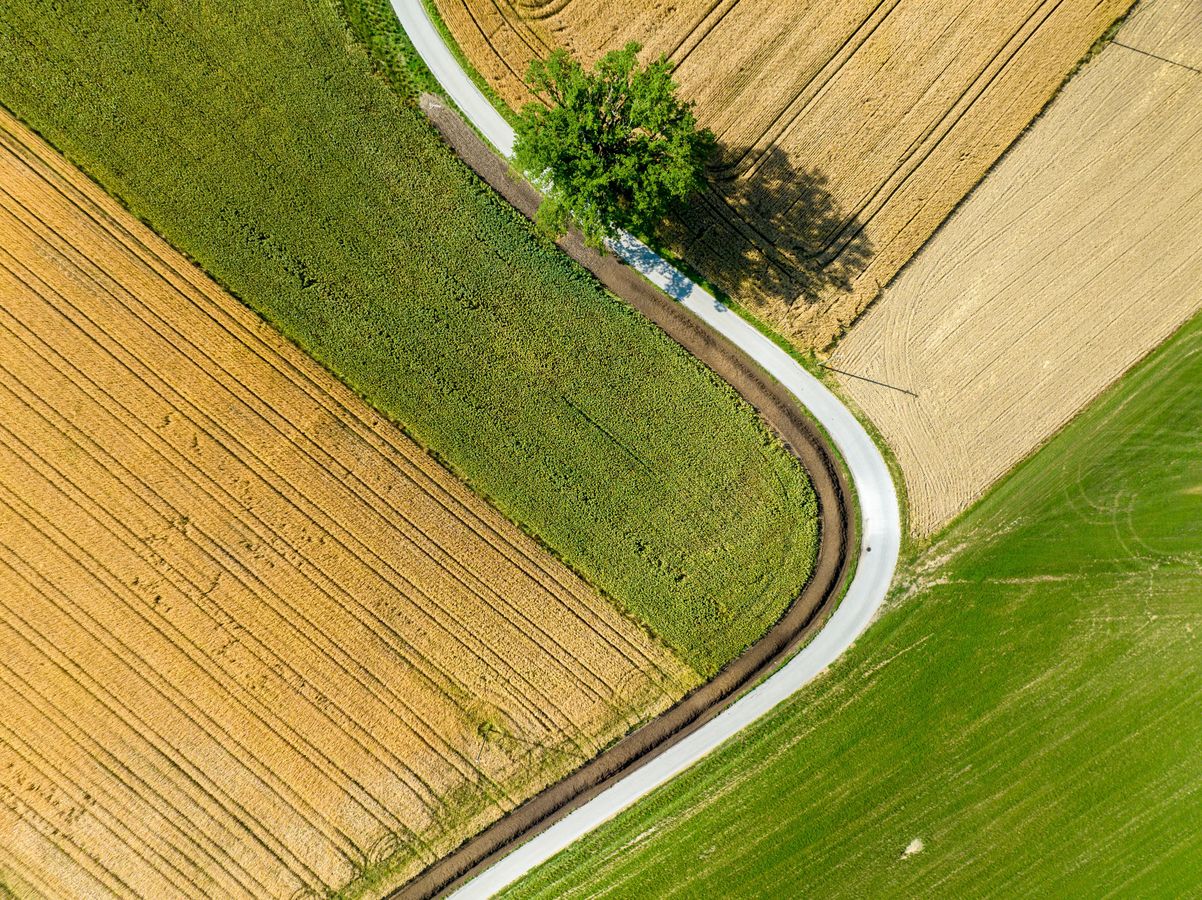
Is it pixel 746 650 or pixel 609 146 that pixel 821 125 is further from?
pixel 746 650

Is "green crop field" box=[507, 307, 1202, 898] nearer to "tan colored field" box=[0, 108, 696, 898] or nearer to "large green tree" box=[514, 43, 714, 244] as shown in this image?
"tan colored field" box=[0, 108, 696, 898]

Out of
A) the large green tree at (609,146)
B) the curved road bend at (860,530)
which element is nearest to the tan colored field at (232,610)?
the curved road bend at (860,530)

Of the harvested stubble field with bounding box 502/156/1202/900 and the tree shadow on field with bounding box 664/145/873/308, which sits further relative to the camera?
the tree shadow on field with bounding box 664/145/873/308

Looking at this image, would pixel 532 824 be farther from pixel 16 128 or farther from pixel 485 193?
pixel 16 128

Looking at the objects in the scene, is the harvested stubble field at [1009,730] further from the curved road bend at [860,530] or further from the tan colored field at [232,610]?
the tan colored field at [232,610]

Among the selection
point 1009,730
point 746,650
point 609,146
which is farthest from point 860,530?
point 609,146

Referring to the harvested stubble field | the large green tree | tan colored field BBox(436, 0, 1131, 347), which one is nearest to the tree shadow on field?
tan colored field BBox(436, 0, 1131, 347)
